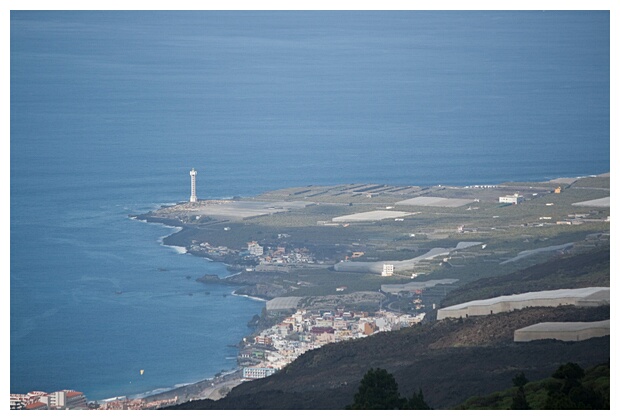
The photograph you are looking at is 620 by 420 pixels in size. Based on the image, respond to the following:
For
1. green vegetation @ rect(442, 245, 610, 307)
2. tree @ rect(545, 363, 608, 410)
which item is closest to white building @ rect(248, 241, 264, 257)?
green vegetation @ rect(442, 245, 610, 307)

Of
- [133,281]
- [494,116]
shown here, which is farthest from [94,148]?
[494,116]

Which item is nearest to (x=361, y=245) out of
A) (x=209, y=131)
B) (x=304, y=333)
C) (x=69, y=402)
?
(x=304, y=333)

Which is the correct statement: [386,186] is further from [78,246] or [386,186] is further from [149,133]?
[78,246]

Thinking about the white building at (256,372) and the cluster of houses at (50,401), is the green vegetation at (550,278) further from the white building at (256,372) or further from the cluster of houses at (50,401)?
the cluster of houses at (50,401)

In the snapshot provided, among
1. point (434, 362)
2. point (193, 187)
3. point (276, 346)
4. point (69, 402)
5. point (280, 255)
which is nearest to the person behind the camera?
point (434, 362)

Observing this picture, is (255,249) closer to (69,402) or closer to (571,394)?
(69,402)

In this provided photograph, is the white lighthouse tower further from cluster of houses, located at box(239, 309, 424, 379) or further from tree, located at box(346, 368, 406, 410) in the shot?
tree, located at box(346, 368, 406, 410)
